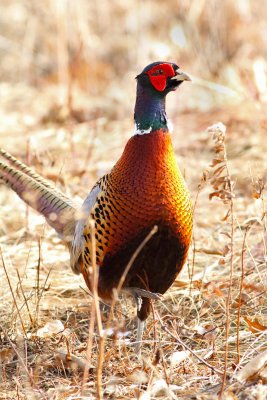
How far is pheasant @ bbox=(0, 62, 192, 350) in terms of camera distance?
322 centimetres

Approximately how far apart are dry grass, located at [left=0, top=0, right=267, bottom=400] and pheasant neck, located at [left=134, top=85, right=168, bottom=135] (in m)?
0.42

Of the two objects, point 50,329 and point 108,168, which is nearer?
point 50,329

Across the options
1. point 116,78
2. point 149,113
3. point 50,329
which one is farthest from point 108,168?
point 116,78

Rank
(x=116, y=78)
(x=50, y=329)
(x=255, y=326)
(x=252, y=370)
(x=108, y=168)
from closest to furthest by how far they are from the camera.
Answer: (x=252, y=370)
(x=255, y=326)
(x=50, y=329)
(x=108, y=168)
(x=116, y=78)

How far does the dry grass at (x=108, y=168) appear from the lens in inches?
123

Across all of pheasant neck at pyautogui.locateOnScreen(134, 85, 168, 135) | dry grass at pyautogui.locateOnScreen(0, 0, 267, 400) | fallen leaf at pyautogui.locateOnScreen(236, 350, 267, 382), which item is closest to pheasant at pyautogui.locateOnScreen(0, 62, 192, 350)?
pheasant neck at pyautogui.locateOnScreen(134, 85, 168, 135)

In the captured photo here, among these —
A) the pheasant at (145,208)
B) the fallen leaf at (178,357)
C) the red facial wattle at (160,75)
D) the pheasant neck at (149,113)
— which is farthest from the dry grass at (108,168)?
the red facial wattle at (160,75)

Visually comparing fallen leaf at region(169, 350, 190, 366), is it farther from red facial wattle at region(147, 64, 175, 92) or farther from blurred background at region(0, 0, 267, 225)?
blurred background at region(0, 0, 267, 225)

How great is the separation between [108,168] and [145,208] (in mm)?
3033

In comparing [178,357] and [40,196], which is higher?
[40,196]

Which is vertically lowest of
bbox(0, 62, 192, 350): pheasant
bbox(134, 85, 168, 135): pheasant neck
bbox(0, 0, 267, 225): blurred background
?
bbox(0, 62, 192, 350): pheasant

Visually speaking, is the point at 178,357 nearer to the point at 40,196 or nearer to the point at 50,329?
the point at 50,329

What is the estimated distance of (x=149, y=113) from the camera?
3.37m

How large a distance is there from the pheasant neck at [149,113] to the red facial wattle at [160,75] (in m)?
0.05
